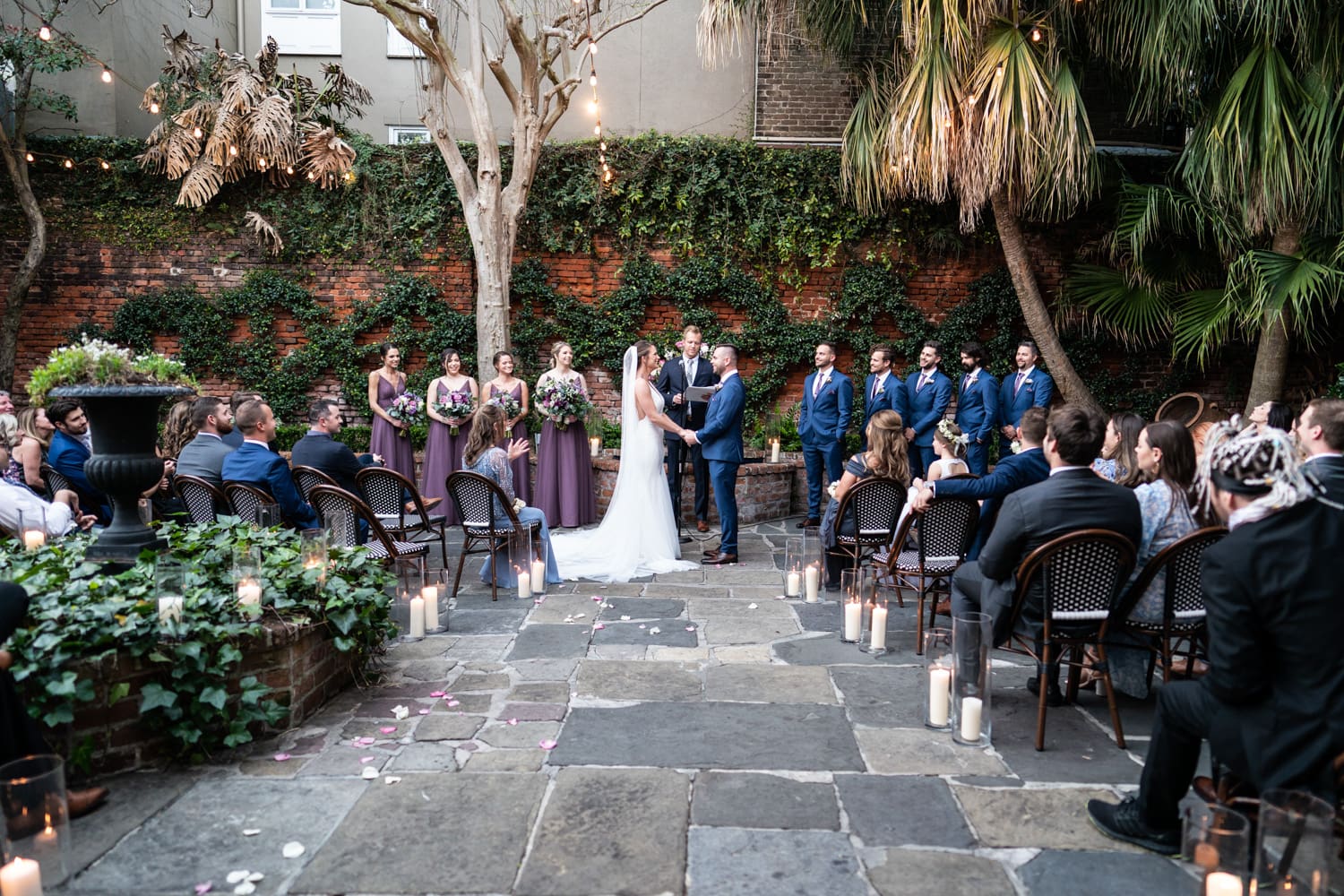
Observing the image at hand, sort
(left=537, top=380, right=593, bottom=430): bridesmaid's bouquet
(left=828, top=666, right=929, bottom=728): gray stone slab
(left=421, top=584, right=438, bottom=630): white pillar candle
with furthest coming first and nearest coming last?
(left=537, top=380, right=593, bottom=430): bridesmaid's bouquet → (left=421, top=584, right=438, bottom=630): white pillar candle → (left=828, top=666, right=929, bottom=728): gray stone slab

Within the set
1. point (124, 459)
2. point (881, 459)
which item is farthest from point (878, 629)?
point (124, 459)

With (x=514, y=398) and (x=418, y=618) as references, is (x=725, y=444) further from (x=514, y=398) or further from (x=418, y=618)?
(x=418, y=618)

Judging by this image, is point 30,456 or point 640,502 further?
point 640,502

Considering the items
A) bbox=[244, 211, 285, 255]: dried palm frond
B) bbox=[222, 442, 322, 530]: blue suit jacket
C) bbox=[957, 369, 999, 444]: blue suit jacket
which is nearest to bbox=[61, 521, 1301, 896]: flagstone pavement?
bbox=[222, 442, 322, 530]: blue suit jacket

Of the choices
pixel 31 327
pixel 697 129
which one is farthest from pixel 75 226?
pixel 697 129

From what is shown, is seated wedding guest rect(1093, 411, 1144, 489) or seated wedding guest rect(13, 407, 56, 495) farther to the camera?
seated wedding guest rect(13, 407, 56, 495)

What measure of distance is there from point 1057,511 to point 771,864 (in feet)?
6.57

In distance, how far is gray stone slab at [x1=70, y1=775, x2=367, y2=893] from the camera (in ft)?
9.31

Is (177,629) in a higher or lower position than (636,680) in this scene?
higher

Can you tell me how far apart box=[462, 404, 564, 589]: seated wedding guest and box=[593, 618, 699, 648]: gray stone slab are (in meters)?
1.28

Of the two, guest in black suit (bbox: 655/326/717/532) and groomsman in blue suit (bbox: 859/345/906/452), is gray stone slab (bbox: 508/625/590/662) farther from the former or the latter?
groomsman in blue suit (bbox: 859/345/906/452)

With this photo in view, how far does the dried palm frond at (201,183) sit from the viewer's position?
37.4ft

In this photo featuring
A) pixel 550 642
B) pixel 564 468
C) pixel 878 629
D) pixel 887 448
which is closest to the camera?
pixel 878 629

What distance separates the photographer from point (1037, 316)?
10.4m
